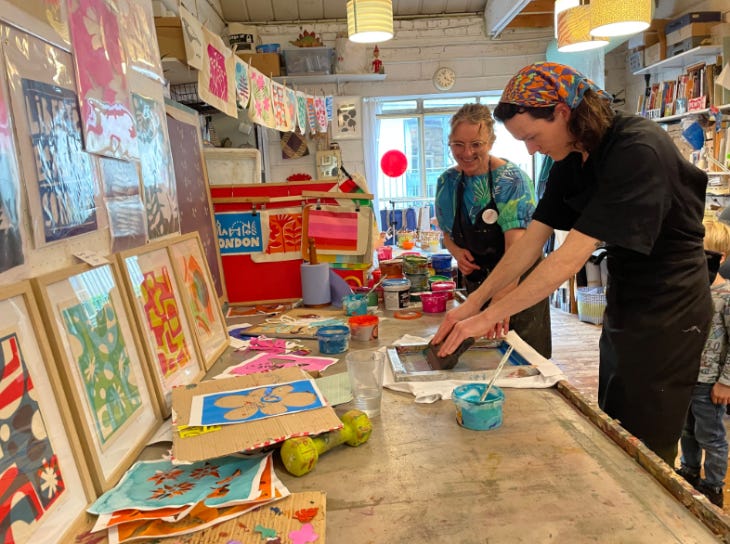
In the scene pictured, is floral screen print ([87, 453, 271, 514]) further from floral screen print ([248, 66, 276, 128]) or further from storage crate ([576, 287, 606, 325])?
storage crate ([576, 287, 606, 325])

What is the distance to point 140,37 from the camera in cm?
157

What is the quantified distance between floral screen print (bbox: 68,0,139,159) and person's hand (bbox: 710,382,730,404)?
2.34 metres

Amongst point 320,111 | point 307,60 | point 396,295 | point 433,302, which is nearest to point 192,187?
point 396,295

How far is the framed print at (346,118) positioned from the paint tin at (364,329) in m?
5.06

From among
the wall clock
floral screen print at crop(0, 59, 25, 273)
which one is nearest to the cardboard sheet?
floral screen print at crop(0, 59, 25, 273)

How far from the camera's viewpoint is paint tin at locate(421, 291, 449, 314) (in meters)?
2.17

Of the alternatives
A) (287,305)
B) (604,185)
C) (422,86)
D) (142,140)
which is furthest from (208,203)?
(422,86)

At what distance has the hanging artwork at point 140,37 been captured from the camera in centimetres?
146

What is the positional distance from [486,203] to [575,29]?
6.27 ft

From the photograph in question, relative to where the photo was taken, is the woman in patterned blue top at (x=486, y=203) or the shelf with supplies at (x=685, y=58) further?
the shelf with supplies at (x=685, y=58)

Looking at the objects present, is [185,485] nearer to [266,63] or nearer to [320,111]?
[320,111]

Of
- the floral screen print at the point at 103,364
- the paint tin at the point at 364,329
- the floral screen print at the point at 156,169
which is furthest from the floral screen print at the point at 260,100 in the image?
the floral screen print at the point at 103,364

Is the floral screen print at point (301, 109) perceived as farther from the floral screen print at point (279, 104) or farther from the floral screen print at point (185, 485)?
the floral screen print at point (185, 485)

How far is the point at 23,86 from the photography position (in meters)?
0.95
